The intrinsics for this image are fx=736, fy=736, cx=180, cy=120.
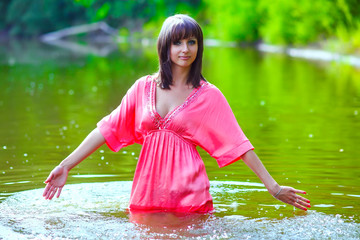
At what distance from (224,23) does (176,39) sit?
43795 millimetres

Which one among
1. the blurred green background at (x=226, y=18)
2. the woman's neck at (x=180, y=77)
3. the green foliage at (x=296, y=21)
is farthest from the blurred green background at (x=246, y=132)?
the green foliage at (x=296, y=21)

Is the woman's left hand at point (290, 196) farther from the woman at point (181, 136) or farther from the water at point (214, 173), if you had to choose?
the water at point (214, 173)

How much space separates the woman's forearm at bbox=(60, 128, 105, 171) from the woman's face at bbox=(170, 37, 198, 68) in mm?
658

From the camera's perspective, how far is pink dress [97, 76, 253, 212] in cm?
425

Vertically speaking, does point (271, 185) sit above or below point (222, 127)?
below

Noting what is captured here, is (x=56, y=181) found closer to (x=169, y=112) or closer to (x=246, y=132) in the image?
(x=169, y=112)

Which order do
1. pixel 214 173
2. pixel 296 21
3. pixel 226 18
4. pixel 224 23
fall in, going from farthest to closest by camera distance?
pixel 224 23, pixel 226 18, pixel 296 21, pixel 214 173

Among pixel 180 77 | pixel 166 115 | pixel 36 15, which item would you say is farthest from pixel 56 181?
pixel 36 15

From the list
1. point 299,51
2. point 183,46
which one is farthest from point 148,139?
point 299,51

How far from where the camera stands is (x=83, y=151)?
4336 mm

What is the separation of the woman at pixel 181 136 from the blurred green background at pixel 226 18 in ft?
41.9

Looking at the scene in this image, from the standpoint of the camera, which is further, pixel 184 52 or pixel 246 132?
pixel 246 132

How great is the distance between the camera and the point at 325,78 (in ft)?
60.8

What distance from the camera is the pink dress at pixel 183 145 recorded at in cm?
425
